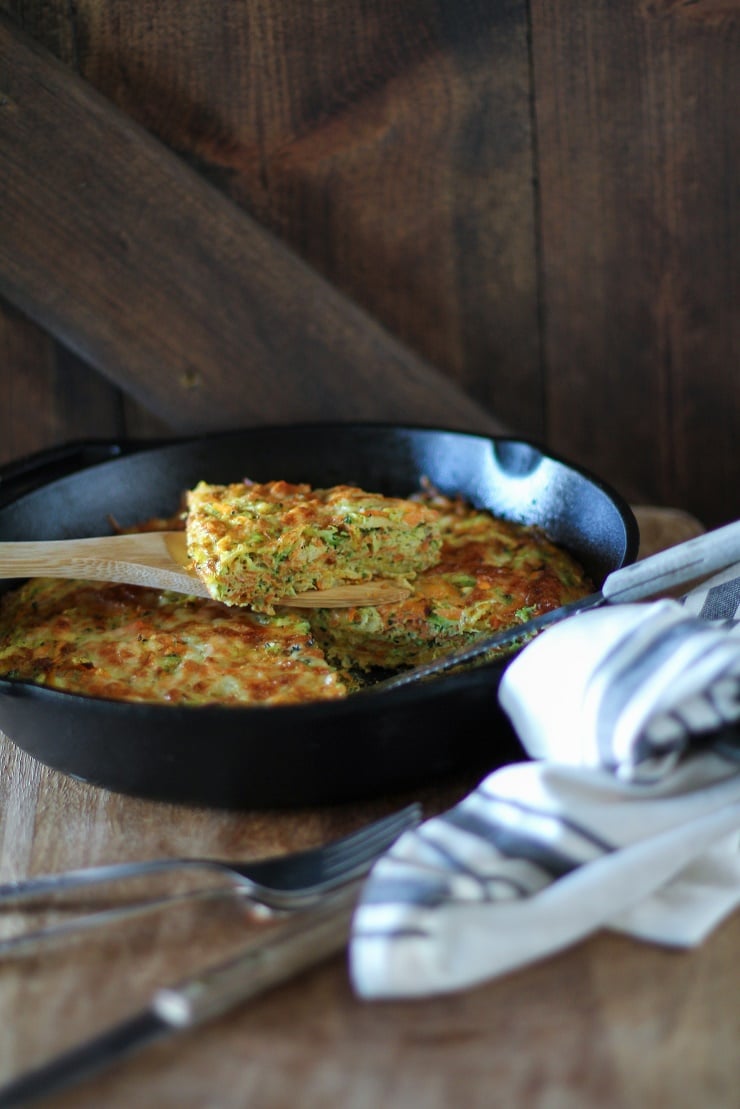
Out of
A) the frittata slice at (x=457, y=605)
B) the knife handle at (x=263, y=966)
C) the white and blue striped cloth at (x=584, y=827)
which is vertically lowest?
the frittata slice at (x=457, y=605)

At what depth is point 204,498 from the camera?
2.62 m

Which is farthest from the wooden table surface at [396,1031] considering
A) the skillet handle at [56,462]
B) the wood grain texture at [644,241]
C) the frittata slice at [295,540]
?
the wood grain texture at [644,241]

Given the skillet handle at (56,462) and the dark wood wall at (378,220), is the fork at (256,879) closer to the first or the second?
the skillet handle at (56,462)

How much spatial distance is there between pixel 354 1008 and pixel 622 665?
69 centimetres

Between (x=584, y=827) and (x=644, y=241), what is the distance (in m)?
2.30

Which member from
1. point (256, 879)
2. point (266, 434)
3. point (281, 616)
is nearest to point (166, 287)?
point (266, 434)

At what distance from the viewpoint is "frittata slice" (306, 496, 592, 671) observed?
2463 mm

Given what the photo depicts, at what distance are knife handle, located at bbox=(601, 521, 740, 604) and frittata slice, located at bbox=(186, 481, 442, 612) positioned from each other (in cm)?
57

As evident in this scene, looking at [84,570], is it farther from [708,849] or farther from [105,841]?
[708,849]

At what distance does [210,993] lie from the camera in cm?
154

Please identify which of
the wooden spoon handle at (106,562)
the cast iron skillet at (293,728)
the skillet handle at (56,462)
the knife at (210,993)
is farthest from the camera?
the skillet handle at (56,462)

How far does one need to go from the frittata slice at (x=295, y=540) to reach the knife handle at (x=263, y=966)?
0.85 metres

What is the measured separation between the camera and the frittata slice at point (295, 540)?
239cm

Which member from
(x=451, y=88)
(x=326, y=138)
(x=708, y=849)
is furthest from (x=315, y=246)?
(x=708, y=849)
